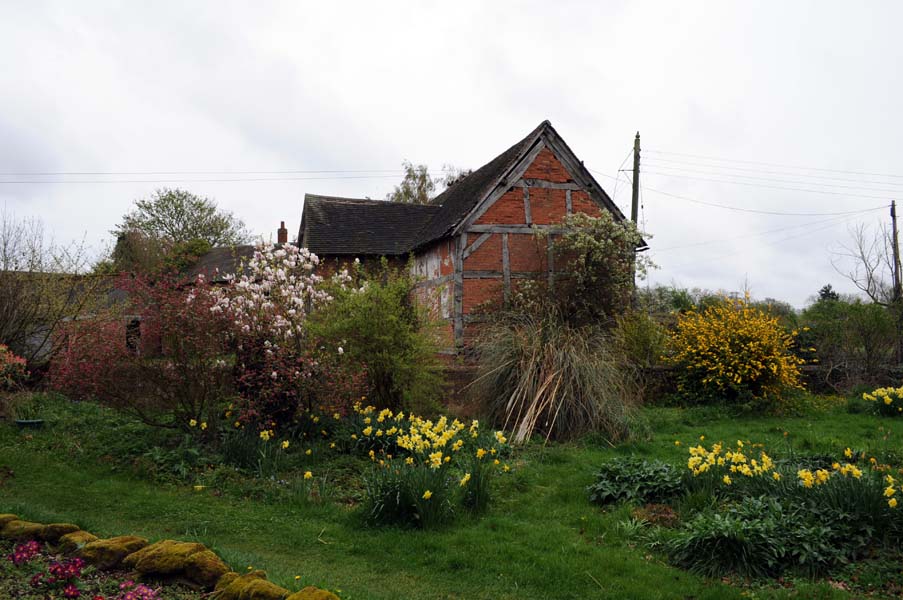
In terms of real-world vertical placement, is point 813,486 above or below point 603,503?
above

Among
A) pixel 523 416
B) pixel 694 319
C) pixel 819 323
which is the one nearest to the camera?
pixel 523 416

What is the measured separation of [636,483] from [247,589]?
4415 millimetres

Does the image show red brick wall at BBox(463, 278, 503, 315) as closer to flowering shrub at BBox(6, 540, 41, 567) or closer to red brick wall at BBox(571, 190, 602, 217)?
red brick wall at BBox(571, 190, 602, 217)

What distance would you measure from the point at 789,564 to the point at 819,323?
13.4 m

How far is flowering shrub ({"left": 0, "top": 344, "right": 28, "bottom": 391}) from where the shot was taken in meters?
10.4

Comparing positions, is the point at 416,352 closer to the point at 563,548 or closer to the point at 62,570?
the point at 563,548

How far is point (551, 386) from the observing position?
10391mm

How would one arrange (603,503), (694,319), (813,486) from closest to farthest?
1. (813,486)
2. (603,503)
3. (694,319)

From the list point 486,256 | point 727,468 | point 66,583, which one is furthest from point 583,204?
point 66,583

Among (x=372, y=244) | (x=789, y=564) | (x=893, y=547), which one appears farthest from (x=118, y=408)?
(x=372, y=244)

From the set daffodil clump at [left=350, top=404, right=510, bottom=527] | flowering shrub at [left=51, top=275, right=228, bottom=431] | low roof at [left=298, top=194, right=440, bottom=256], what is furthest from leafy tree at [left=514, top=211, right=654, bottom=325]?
daffodil clump at [left=350, top=404, right=510, bottom=527]

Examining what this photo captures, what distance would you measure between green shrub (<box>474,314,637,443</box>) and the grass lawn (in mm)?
457

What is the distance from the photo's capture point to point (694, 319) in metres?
15.2

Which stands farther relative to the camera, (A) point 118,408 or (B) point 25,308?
(B) point 25,308
